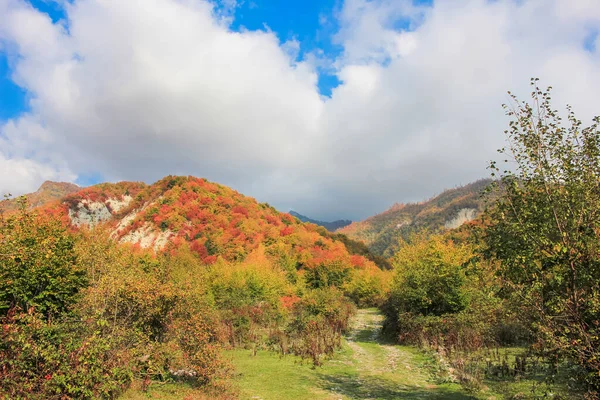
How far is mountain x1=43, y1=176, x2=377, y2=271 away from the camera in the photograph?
237 feet

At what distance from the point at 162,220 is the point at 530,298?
278 ft

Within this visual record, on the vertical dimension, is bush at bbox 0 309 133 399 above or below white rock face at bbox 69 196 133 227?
below

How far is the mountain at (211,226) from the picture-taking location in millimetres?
72312

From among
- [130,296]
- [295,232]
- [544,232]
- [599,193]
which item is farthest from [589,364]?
[295,232]

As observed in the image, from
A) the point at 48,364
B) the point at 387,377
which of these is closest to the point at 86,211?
the point at 387,377

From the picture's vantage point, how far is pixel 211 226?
263 ft

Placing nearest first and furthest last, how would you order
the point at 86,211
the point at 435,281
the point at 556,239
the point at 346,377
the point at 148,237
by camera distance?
the point at 556,239 < the point at 346,377 < the point at 435,281 < the point at 148,237 < the point at 86,211

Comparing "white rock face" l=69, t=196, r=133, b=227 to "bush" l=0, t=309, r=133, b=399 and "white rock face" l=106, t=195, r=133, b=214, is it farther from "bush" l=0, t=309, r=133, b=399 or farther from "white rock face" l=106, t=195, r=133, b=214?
"bush" l=0, t=309, r=133, b=399

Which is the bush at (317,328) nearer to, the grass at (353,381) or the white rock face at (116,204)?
the grass at (353,381)

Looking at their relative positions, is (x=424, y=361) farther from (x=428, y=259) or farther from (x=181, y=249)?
(x=181, y=249)

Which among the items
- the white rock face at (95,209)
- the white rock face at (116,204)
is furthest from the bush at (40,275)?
the white rock face at (116,204)

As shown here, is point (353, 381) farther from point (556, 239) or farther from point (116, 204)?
point (116, 204)

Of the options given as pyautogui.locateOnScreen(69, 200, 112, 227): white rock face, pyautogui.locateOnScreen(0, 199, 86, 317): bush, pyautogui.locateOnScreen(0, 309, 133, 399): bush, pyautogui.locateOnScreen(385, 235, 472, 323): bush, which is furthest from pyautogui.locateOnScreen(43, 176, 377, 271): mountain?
pyautogui.locateOnScreen(0, 309, 133, 399): bush

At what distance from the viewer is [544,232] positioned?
26.3ft
